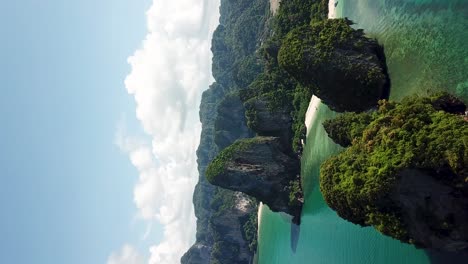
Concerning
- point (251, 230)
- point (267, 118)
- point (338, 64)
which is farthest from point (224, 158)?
point (251, 230)

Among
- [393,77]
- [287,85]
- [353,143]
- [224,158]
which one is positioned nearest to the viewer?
[353,143]

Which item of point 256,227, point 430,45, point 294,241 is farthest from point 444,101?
point 256,227

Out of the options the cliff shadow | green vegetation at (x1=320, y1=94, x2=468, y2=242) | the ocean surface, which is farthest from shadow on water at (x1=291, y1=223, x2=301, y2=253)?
green vegetation at (x1=320, y1=94, x2=468, y2=242)

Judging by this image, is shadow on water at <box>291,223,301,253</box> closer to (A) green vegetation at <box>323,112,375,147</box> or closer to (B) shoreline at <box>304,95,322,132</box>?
(B) shoreline at <box>304,95,322,132</box>

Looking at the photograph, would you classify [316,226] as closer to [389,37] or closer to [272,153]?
[272,153]

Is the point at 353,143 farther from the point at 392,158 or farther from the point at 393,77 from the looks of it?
the point at 393,77

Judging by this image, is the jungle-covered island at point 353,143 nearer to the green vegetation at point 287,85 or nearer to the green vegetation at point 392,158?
the green vegetation at point 392,158

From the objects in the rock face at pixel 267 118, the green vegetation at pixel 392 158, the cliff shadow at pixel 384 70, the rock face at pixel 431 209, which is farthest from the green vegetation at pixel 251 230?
the rock face at pixel 431 209
